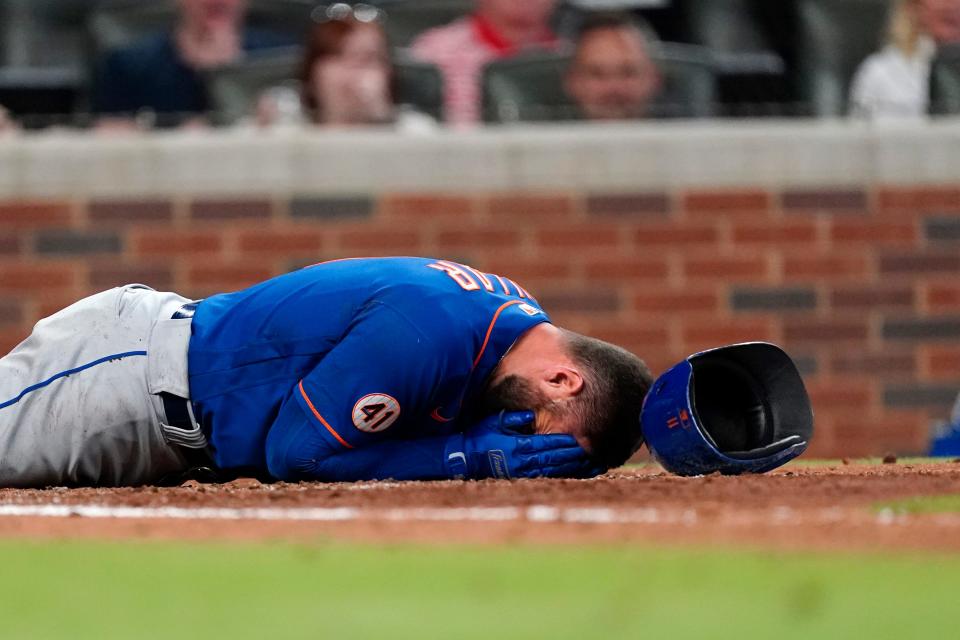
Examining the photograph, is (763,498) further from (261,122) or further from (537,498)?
(261,122)

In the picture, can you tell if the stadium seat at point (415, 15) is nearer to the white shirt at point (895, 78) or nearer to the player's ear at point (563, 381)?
the white shirt at point (895, 78)

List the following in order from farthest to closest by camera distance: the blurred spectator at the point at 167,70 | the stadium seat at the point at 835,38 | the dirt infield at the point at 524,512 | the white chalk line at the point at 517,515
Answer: the stadium seat at the point at 835,38
the blurred spectator at the point at 167,70
the white chalk line at the point at 517,515
the dirt infield at the point at 524,512

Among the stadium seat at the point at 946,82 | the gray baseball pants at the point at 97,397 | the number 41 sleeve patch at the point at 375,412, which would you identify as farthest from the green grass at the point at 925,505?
the stadium seat at the point at 946,82

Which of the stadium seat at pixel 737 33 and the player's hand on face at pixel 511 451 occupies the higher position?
the stadium seat at pixel 737 33

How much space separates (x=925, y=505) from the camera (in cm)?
320

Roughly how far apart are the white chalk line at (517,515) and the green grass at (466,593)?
0.41 m

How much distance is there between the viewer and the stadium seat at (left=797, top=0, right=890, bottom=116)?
8.18 meters

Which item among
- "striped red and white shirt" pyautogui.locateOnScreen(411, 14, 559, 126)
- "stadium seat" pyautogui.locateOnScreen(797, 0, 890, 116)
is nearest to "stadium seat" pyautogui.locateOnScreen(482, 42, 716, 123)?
"striped red and white shirt" pyautogui.locateOnScreen(411, 14, 559, 126)

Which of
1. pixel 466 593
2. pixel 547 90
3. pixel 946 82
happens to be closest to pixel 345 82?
pixel 547 90

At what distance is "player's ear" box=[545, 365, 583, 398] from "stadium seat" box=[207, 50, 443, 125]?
3602mm

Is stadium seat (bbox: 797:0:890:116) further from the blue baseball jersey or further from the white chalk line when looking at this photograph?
the white chalk line

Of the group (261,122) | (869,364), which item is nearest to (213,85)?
(261,122)

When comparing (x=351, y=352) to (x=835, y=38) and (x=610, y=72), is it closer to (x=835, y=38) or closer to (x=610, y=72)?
(x=610, y=72)

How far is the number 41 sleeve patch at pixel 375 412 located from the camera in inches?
143
